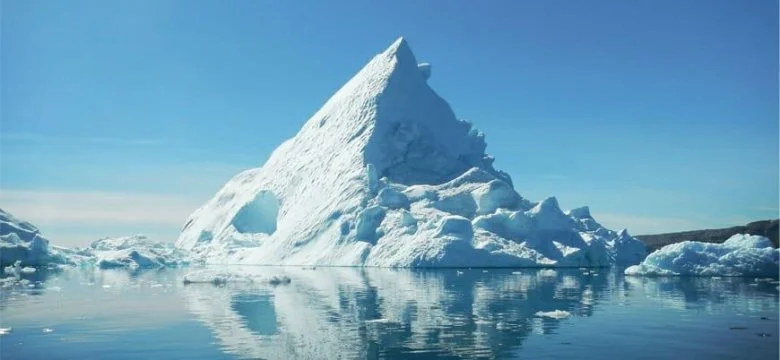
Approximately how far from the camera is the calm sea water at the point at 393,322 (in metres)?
17.1

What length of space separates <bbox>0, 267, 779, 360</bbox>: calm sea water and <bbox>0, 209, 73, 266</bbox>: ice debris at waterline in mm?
30487

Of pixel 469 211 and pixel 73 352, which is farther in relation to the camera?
pixel 469 211

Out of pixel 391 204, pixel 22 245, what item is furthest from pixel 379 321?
pixel 22 245

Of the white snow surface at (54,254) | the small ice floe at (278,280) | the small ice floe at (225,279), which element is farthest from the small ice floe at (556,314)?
the white snow surface at (54,254)

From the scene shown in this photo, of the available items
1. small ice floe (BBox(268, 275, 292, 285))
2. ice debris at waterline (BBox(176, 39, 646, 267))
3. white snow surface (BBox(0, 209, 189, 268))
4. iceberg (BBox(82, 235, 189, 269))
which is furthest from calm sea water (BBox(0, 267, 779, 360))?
iceberg (BBox(82, 235, 189, 269))

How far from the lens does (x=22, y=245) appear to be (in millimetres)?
63312

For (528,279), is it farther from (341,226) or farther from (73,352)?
(73,352)

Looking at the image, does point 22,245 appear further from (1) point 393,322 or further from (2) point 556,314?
(2) point 556,314

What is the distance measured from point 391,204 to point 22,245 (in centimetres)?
3601

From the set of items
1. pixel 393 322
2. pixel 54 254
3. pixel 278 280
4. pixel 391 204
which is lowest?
pixel 393 322

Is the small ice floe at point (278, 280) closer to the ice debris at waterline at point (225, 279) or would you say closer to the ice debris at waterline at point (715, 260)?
the ice debris at waterline at point (225, 279)

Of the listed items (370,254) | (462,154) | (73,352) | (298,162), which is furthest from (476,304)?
(298,162)

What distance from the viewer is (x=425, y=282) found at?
41.2 meters

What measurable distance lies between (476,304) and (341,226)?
1521 inches
